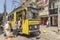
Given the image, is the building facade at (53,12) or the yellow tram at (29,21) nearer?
the yellow tram at (29,21)

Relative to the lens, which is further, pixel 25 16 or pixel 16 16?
pixel 16 16

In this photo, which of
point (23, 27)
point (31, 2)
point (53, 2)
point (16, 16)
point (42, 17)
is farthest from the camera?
point (31, 2)

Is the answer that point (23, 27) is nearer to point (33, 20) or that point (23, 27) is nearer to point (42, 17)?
point (33, 20)

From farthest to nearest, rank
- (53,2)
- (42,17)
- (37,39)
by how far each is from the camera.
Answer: (42,17), (53,2), (37,39)

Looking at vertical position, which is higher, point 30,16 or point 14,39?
point 30,16

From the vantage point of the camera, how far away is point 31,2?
57594 mm

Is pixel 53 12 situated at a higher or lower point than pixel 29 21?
higher

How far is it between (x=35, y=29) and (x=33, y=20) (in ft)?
3.50

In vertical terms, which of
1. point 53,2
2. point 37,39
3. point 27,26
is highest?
point 53,2

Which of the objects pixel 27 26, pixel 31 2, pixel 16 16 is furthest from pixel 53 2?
pixel 27 26

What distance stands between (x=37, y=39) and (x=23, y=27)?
7.35ft

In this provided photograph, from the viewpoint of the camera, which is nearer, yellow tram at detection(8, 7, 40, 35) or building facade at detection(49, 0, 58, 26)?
yellow tram at detection(8, 7, 40, 35)

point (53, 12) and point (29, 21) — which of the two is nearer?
point (29, 21)

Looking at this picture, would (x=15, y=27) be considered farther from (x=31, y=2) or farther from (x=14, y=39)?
(x=31, y=2)
